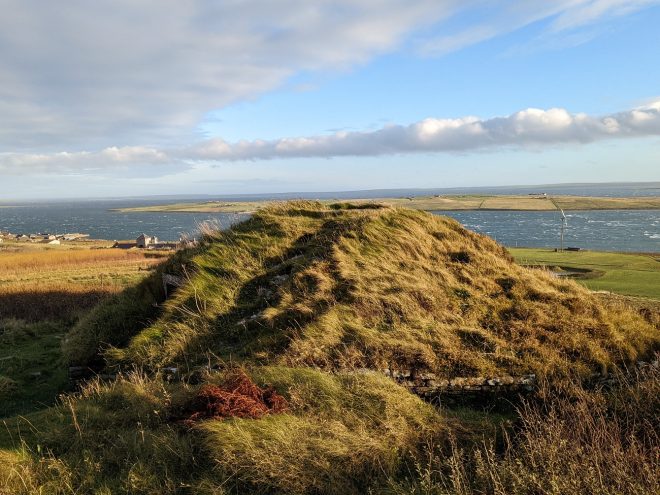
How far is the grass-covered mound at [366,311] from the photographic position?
884cm

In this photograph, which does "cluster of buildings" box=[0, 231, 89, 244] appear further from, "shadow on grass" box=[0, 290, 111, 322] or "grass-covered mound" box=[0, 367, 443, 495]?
"grass-covered mound" box=[0, 367, 443, 495]

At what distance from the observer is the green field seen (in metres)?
20.7

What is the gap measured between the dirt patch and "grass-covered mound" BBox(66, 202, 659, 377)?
1432 mm

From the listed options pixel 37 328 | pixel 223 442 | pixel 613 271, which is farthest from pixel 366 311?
pixel 613 271

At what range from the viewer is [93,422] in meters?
6.69

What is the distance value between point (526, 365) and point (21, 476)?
8.18 m

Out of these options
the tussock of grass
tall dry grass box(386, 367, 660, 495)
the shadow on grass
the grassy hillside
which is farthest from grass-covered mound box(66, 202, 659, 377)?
the shadow on grass

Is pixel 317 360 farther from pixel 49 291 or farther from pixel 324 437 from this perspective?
pixel 49 291

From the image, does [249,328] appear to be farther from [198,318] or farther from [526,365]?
[526,365]

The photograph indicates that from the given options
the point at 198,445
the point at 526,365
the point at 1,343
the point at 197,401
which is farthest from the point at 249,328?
the point at 1,343

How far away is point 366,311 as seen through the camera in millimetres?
9828

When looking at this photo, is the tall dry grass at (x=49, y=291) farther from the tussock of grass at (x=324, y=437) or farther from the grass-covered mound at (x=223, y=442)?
the tussock of grass at (x=324, y=437)

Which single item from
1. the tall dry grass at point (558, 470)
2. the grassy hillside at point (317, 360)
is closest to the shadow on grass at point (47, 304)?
the grassy hillside at point (317, 360)

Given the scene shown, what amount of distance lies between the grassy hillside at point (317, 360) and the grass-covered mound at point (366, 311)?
0.04 m
